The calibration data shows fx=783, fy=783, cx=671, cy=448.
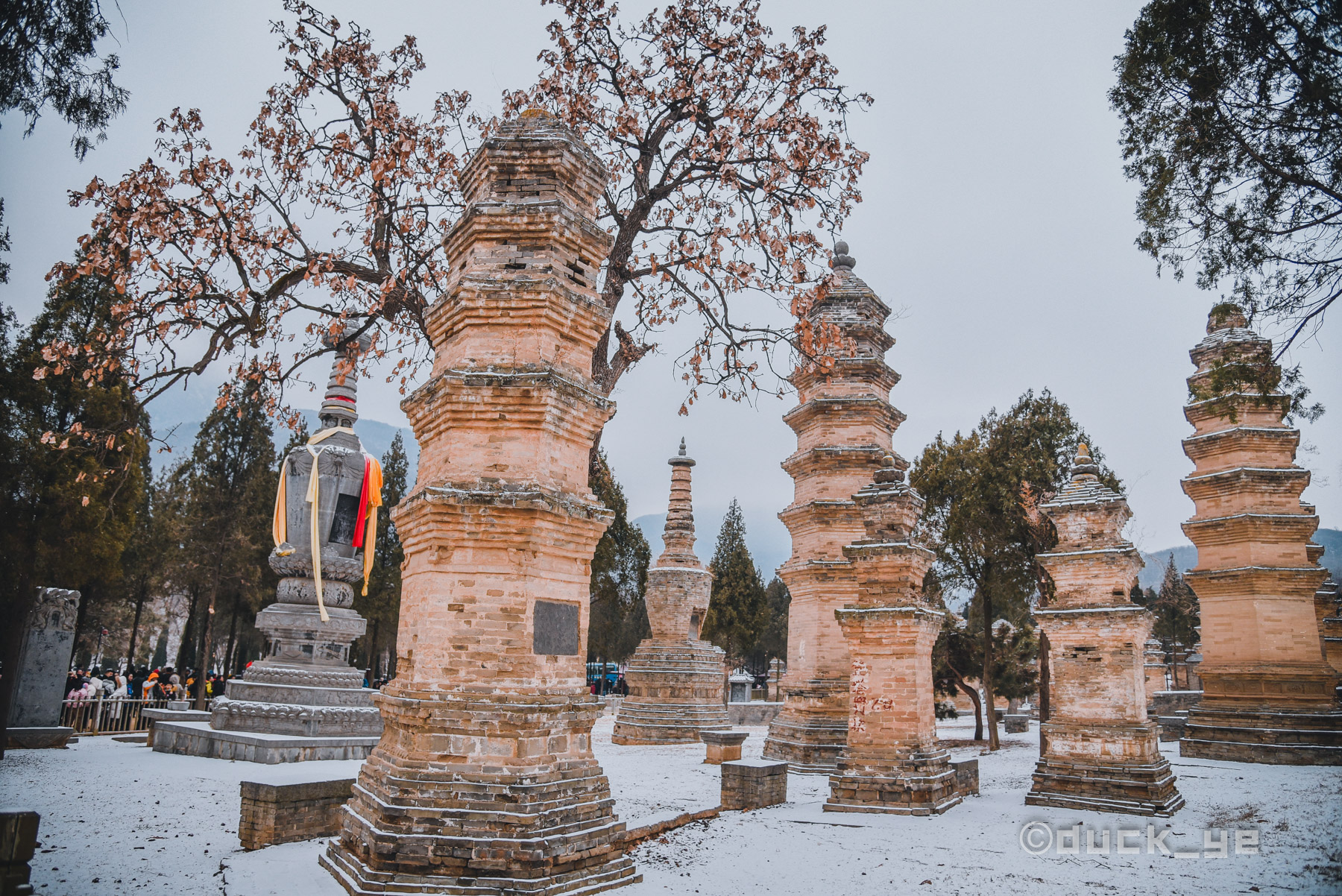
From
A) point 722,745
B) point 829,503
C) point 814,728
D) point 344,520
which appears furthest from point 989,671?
point 344,520

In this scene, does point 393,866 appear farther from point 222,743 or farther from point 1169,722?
point 1169,722

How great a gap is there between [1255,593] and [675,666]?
1494 centimetres

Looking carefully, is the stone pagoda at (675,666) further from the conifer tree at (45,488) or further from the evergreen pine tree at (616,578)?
the conifer tree at (45,488)

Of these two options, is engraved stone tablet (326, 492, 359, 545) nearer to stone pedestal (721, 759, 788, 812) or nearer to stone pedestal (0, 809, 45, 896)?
stone pedestal (721, 759, 788, 812)

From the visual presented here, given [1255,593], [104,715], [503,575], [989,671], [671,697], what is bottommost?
[104,715]

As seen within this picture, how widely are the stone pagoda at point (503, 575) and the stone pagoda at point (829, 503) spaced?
28.7 feet

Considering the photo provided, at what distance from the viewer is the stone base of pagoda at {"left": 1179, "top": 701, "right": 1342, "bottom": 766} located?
57.0 ft

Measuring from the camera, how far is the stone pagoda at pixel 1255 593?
17.9 meters

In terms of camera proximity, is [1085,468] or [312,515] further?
[312,515]

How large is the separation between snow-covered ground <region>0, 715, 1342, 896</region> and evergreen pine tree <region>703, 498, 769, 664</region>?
1095 inches

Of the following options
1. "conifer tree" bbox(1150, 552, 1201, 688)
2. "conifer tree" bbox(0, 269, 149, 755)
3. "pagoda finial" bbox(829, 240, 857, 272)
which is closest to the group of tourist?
"conifer tree" bbox(0, 269, 149, 755)

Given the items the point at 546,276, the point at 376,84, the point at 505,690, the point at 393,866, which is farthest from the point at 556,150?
the point at 393,866

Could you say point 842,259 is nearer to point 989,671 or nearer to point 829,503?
point 829,503

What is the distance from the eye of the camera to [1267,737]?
17969mm
